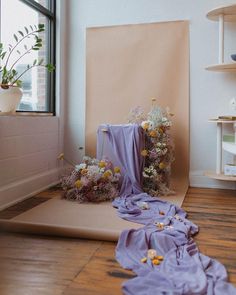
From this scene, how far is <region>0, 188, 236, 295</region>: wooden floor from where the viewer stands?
1431mm

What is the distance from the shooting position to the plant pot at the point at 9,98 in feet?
8.52

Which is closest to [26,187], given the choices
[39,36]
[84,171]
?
[84,171]

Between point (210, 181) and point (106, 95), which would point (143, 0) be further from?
point (210, 181)

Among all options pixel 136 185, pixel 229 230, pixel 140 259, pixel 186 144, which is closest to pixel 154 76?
pixel 186 144

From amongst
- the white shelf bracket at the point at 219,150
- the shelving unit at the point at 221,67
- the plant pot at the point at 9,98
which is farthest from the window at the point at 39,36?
the white shelf bracket at the point at 219,150

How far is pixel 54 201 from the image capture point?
108 inches

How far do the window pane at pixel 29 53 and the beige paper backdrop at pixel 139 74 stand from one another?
1.60 feet

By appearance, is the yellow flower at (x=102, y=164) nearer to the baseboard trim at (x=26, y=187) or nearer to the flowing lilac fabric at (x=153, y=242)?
the flowing lilac fabric at (x=153, y=242)

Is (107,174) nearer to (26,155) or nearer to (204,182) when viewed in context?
(26,155)

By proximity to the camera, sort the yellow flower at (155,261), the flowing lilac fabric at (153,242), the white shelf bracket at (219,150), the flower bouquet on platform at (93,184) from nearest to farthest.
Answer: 1. the flowing lilac fabric at (153,242)
2. the yellow flower at (155,261)
3. the flower bouquet on platform at (93,184)
4. the white shelf bracket at (219,150)

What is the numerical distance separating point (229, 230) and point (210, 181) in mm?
1286

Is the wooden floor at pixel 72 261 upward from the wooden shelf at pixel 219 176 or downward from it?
downward

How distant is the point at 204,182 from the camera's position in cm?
340

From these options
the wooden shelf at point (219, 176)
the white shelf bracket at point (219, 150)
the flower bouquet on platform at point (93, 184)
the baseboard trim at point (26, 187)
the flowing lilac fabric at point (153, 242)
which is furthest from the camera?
the white shelf bracket at point (219, 150)
